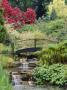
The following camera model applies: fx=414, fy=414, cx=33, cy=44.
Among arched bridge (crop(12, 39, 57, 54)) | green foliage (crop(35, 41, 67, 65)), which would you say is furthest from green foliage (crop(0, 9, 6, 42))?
green foliage (crop(35, 41, 67, 65))

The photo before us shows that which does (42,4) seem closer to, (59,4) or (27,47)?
(59,4)

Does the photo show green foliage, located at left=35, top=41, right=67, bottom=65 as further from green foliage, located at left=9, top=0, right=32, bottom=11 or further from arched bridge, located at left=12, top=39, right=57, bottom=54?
green foliage, located at left=9, top=0, right=32, bottom=11

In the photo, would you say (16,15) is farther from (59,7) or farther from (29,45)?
(59,7)

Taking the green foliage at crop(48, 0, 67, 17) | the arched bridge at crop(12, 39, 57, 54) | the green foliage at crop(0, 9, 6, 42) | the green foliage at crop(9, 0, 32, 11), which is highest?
the green foliage at crop(0, 9, 6, 42)

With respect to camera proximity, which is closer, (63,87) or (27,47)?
(63,87)

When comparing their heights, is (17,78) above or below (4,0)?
below

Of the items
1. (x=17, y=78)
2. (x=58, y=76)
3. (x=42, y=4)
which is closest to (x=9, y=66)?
(x=17, y=78)

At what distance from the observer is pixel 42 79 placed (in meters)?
14.9

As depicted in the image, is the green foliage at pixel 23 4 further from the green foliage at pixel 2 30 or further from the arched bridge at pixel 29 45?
the green foliage at pixel 2 30

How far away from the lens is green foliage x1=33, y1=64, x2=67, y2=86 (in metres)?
14.4

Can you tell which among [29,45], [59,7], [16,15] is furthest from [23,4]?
[29,45]

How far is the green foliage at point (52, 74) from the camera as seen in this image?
1440 cm

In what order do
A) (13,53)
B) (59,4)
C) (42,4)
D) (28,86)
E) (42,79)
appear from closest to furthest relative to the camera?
1. (28,86)
2. (42,79)
3. (13,53)
4. (59,4)
5. (42,4)

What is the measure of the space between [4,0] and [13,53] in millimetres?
3434
